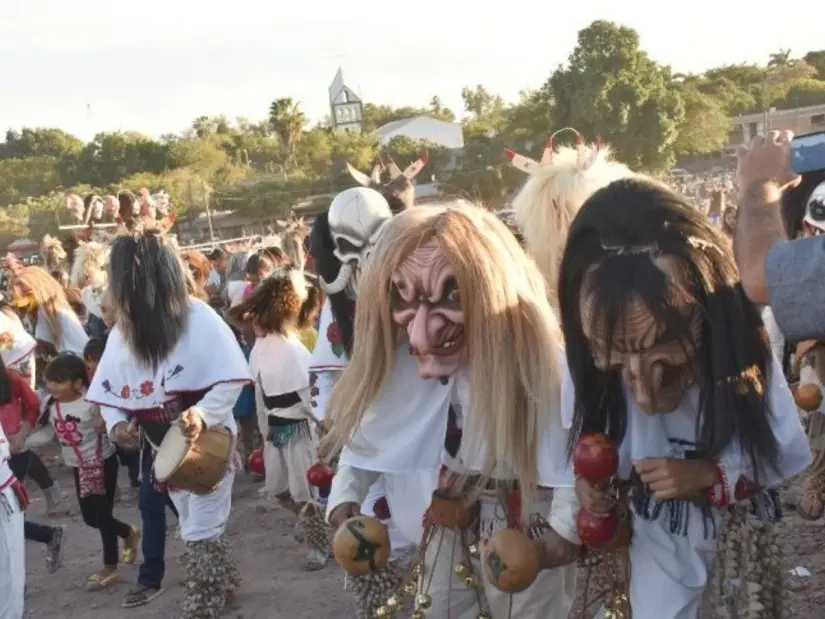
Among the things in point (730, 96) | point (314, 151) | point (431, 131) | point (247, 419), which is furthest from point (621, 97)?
point (431, 131)

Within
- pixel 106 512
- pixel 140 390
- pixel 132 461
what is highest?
pixel 140 390

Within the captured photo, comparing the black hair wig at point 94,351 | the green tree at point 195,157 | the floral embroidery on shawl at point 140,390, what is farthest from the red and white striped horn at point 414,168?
the green tree at point 195,157

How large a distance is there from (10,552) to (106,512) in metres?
1.74

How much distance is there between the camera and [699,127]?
1743 inches

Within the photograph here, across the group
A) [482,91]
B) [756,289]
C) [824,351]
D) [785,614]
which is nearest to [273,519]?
Result: [824,351]

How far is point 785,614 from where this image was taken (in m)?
2.16

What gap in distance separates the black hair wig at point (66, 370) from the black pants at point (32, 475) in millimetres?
650

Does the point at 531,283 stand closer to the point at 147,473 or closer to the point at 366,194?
the point at 366,194

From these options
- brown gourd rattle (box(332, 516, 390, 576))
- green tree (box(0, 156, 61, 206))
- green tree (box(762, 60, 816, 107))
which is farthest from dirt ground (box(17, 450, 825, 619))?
green tree (box(0, 156, 61, 206))

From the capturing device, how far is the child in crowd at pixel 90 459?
17.6ft

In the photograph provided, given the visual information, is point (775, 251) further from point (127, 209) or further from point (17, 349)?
point (17, 349)

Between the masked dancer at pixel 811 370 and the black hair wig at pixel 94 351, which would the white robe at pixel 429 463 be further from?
the black hair wig at pixel 94 351

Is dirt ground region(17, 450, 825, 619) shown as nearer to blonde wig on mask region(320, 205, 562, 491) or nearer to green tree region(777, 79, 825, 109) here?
blonde wig on mask region(320, 205, 562, 491)

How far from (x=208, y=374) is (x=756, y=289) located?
302 cm
